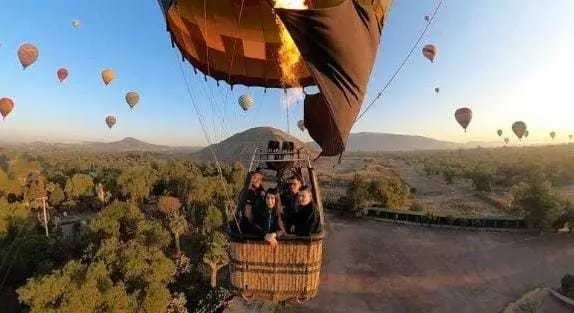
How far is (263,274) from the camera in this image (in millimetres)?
7695

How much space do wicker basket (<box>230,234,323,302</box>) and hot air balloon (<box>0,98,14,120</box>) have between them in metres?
41.7

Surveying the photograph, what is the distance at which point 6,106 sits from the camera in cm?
4062

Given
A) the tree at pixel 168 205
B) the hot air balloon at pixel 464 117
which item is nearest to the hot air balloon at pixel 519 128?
the hot air balloon at pixel 464 117

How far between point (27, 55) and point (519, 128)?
6348 cm

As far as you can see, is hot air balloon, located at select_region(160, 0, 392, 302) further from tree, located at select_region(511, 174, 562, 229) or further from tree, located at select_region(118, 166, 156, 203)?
tree, located at select_region(118, 166, 156, 203)

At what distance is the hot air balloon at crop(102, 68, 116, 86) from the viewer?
3600 centimetres

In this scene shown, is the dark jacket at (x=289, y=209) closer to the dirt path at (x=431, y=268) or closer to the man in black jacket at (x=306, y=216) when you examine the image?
the man in black jacket at (x=306, y=216)

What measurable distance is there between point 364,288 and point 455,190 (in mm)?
38611

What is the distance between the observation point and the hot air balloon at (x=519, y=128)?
64331mm

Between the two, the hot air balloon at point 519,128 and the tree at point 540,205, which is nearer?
the tree at point 540,205

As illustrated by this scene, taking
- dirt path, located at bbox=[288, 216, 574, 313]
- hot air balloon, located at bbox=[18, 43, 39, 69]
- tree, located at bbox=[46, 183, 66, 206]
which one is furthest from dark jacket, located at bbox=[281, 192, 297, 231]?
tree, located at bbox=[46, 183, 66, 206]

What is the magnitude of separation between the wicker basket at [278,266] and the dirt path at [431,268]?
43.2 feet

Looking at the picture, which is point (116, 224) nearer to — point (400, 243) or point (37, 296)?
point (37, 296)

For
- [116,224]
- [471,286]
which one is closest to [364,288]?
[471,286]
